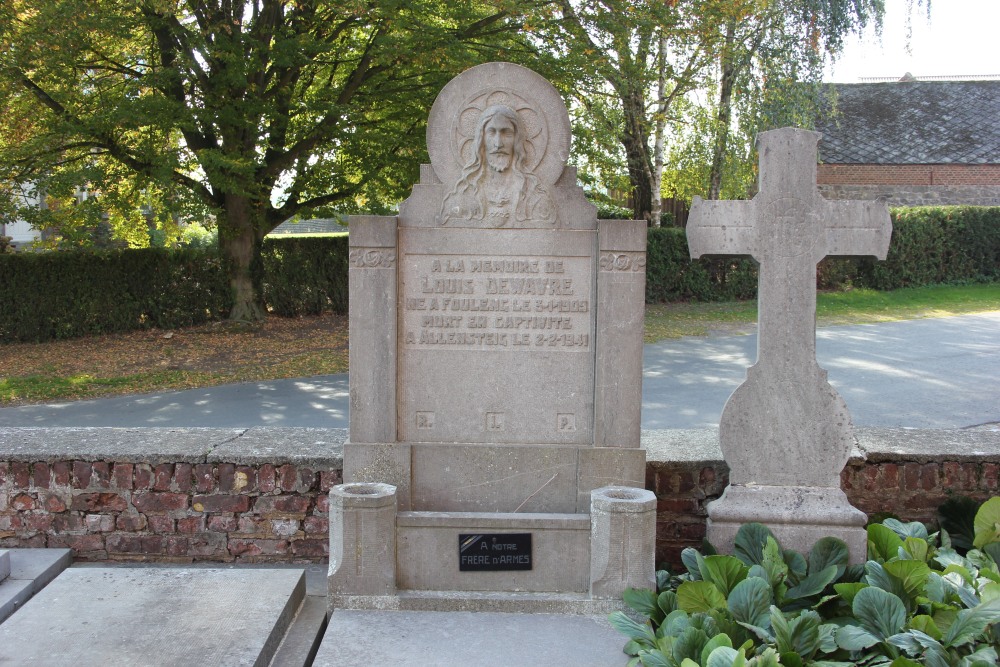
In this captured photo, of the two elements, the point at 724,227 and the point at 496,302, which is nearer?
the point at 496,302

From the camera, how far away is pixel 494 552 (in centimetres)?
419

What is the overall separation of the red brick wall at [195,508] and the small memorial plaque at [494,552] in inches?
37.5

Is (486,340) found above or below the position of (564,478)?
above

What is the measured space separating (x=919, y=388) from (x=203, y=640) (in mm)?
10179

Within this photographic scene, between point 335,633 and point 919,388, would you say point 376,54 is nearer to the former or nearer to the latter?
point 919,388

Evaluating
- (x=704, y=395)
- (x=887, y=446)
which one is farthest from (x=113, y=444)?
(x=704, y=395)

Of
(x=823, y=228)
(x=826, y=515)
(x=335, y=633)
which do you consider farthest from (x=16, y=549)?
(x=823, y=228)

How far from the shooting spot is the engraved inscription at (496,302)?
430 centimetres

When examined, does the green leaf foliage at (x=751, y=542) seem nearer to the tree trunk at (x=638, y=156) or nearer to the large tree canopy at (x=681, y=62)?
the large tree canopy at (x=681, y=62)

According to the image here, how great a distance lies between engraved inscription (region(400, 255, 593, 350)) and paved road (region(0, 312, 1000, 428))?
5229 millimetres

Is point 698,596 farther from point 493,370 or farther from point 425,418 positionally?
point 425,418

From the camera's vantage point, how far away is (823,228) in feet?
14.6

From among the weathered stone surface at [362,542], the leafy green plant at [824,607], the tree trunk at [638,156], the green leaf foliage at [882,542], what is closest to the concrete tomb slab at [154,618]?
the weathered stone surface at [362,542]

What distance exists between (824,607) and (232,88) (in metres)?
12.3
